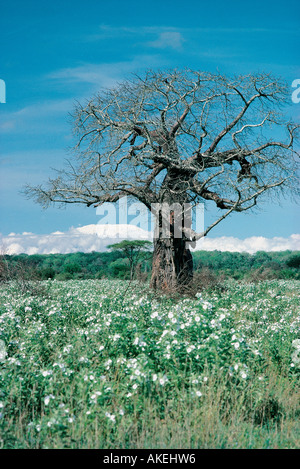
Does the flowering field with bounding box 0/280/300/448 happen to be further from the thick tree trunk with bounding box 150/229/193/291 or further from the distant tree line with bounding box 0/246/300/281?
the distant tree line with bounding box 0/246/300/281

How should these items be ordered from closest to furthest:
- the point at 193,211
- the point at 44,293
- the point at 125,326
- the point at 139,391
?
the point at 139,391
the point at 125,326
the point at 44,293
the point at 193,211

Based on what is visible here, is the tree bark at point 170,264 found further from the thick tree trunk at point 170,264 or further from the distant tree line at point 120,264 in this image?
the distant tree line at point 120,264

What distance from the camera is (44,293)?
1630cm

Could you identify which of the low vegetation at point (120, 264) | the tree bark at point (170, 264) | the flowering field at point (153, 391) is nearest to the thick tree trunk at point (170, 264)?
the tree bark at point (170, 264)

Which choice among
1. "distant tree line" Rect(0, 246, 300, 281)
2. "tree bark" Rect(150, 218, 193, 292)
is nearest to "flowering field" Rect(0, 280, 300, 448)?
"tree bark" Rect(150, 218, 193, 292)

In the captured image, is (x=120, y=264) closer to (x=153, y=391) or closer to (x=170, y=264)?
(x=170, y=264)

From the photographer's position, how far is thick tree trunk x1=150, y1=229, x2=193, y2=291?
56.5 feet

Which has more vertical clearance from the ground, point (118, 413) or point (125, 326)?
point (125, 326)

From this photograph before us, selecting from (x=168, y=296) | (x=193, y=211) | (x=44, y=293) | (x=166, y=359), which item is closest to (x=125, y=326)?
(x=166, y=359)

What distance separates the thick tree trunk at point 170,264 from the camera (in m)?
17.2

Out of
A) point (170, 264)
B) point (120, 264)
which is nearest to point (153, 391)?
point (170, 264)

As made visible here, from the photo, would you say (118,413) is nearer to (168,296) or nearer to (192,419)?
(192,419)

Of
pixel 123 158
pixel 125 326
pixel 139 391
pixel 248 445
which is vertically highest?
pixel 123 158
